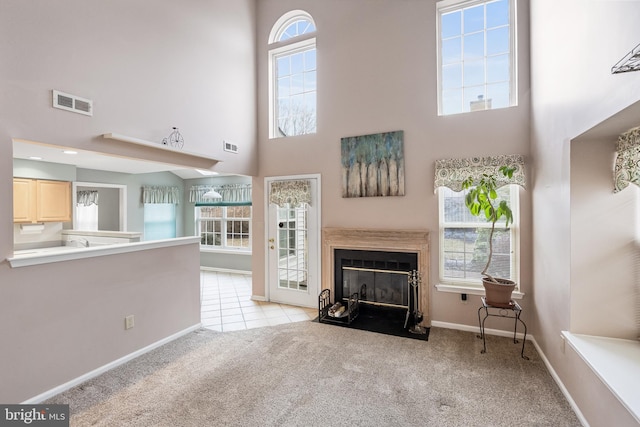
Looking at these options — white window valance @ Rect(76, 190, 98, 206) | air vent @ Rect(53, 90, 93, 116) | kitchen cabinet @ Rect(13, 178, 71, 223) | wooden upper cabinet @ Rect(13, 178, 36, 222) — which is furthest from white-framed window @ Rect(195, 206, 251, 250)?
air vent @ Rect(53, 90, 93, 116)

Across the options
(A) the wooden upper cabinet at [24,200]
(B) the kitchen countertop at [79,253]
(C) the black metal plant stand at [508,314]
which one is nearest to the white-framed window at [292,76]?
(B) the kitchen countertop at [79,253]

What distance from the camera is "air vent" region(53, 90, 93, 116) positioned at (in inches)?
90.1

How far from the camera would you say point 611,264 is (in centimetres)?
202

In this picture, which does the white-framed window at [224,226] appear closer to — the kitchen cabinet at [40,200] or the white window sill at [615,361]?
the kitchen cabinet at [40,200]

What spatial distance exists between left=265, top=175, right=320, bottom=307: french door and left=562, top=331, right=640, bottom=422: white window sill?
3011mm

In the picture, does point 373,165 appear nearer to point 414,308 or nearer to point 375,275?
point 375,275

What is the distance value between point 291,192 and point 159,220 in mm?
4458

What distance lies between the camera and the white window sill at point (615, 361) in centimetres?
149

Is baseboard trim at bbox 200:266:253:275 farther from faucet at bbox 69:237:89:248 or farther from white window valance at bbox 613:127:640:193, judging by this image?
white window valance at bbox 613:127:640:193

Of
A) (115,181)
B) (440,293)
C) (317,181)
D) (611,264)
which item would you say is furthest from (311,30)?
(115,181)

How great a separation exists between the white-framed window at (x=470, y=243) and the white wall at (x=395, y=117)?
0.36 feet

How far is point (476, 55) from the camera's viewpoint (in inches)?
139

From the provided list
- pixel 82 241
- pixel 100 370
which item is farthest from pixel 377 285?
pixel 82 241

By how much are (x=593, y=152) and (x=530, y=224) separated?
4.21 feet
